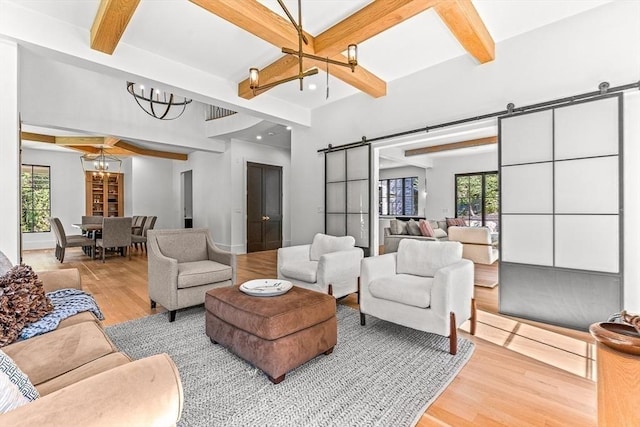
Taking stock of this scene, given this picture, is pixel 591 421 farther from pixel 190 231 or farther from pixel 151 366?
pixel 190 231

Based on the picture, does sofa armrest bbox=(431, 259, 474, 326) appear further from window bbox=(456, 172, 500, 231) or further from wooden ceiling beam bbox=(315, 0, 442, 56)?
window bbox=(456, 172, 500, 231)

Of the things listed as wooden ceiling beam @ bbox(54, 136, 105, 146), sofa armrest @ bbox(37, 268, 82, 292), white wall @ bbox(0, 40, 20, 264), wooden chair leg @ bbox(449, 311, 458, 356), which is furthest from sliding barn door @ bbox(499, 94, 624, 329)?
wooden ceiling beam @ bbox(54, 136, 105, 146)

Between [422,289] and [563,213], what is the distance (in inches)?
63.7

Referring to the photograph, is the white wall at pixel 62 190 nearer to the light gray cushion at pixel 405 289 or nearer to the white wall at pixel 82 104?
the white wall at pixel 82 104

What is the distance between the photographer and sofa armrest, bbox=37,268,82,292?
7.29 ft

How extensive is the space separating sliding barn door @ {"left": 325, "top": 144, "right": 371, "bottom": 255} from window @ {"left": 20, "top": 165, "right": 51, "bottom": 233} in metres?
8.60

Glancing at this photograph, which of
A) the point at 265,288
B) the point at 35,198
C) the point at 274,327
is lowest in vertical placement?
the point at 274,327

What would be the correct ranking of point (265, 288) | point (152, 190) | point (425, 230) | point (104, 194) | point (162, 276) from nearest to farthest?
point (265, 288), point (162, 276), point (425, 230), point (152, 190), point (104, 194)

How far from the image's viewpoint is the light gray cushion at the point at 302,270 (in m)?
3.21

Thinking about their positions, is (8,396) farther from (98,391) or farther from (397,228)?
(397,228)

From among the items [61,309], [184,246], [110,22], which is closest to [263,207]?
[184,246]

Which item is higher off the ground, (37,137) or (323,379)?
(37,137)

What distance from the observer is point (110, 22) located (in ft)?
8.40

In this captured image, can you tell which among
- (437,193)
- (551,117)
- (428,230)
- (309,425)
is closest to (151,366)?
(309,425)
